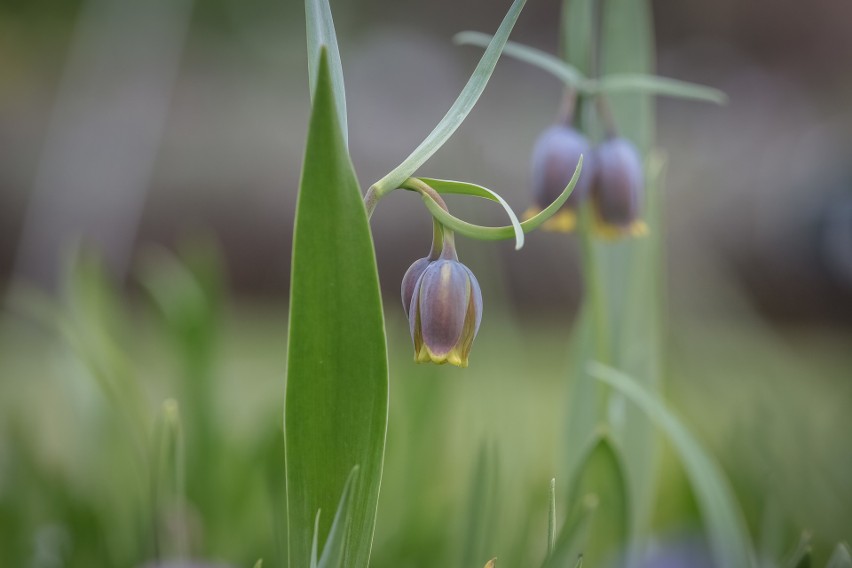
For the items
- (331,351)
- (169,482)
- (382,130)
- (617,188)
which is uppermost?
(382,130)

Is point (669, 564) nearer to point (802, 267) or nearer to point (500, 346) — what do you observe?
point (500, 346)

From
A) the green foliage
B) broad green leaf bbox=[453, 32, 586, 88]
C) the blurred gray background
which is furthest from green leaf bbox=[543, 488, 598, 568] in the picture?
the blurred gray background

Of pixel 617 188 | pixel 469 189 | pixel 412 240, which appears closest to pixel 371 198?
pixel 469 189

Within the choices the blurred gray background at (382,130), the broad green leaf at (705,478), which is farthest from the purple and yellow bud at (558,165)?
the blurred gray background at (382,130)

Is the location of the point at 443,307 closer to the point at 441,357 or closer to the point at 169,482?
the point at 441,357

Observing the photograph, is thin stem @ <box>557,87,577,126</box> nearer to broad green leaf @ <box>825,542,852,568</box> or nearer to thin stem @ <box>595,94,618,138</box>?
thin stem @ <box>595,94,618,138</box>

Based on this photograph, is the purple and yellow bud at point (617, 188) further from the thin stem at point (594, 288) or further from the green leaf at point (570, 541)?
the green leaf at point (570, 541)
